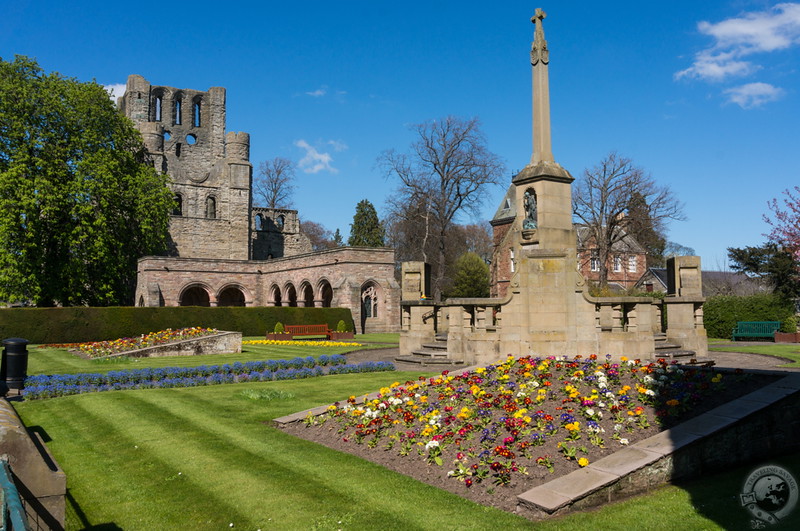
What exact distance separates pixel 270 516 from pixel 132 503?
160 cm

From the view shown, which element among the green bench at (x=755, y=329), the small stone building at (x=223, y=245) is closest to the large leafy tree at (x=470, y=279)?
the small stone building at (x=223, y=245)

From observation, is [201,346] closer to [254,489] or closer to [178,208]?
[254,489]

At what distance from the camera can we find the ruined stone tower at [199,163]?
166 feet

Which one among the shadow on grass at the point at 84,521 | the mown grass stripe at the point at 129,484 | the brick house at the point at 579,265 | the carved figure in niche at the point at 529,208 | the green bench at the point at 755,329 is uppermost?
the brick house at the point at 579,265

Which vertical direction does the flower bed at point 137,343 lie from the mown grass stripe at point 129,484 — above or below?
above

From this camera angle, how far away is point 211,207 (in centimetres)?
5309

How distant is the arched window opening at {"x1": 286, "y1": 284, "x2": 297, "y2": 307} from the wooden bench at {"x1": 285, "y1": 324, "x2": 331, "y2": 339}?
44.6 ft

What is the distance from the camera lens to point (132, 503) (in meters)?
6.27

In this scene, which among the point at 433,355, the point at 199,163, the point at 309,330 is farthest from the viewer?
the point at 199,163

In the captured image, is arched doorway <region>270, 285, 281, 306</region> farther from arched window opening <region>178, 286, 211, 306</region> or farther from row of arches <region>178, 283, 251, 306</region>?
arched window opening <region>178, 286, 211, 306</region>

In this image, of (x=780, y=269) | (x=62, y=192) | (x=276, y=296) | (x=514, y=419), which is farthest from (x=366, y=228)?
(x=514, y=419)

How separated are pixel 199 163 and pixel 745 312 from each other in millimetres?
44588

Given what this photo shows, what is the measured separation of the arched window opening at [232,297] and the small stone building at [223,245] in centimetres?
8

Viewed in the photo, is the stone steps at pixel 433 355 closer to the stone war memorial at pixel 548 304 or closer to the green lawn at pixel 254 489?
the stone war memorial at pixel 548 304
